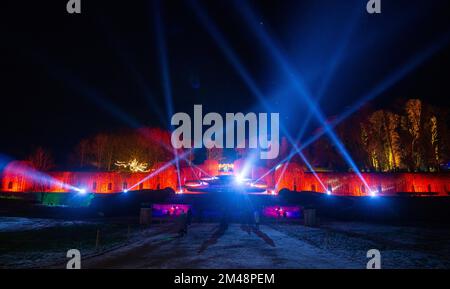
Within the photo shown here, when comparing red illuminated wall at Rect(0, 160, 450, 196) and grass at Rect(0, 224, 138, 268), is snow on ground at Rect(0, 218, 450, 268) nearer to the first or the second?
grass at Rect(0, 224, 138, 268)

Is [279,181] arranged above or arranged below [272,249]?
above

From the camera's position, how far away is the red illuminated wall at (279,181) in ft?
91.7

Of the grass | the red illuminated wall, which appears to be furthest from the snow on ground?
the red illuminated wall

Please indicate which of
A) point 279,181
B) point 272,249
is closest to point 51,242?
point 272,249

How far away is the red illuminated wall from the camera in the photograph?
27.9 meters

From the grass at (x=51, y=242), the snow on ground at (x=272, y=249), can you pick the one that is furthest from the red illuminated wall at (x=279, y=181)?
the grass at (x=51, y=242)

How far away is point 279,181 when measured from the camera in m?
33.6

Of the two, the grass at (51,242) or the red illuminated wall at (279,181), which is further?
the red illuminated wall at (279,181)

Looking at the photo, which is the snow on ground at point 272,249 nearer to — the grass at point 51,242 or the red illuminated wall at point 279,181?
the grass at point 51,242

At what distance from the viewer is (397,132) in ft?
117

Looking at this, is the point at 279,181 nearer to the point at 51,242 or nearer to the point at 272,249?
the point at 272,249

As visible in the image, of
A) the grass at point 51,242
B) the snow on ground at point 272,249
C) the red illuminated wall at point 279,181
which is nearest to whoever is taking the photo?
the snow on ground at point 272,249

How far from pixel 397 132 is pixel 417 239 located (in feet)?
94.1
